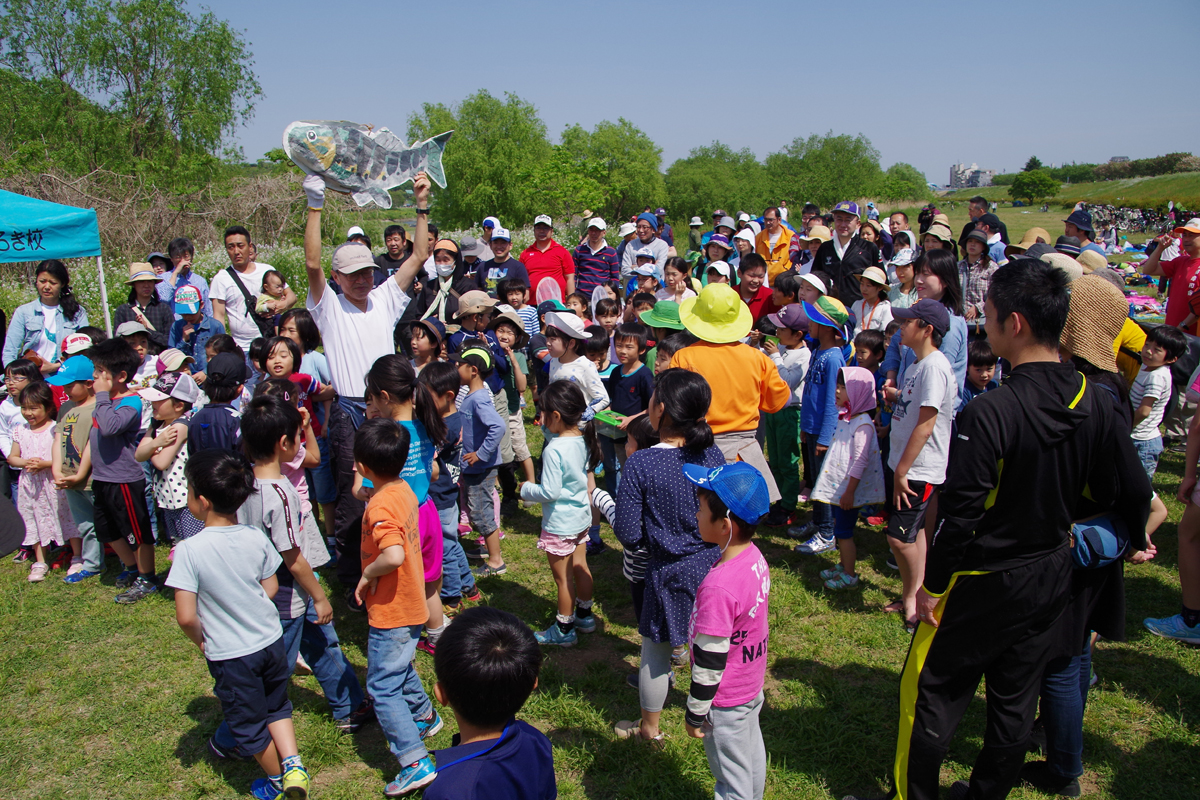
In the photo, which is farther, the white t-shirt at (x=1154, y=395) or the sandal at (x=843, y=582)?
the white t-shirt at (x=1154, y=395)

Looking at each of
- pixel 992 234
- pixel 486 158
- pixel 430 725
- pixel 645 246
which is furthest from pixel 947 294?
pixel 486 158

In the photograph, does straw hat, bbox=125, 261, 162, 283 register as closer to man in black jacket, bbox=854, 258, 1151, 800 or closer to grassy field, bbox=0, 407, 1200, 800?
grassy field, bbox=0, 407, 1200, 800

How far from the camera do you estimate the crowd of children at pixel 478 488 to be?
2570 millimetres

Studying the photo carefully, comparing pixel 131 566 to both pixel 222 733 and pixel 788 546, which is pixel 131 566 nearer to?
pixel 222 733

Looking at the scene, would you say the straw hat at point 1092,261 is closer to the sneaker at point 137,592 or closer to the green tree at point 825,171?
the sneaker at point 137,592

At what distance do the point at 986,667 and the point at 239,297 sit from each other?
6.59 meters

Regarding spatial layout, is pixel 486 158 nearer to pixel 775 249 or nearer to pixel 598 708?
pixel 775 249

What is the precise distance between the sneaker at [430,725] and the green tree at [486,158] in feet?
109

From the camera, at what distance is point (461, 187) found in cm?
3891

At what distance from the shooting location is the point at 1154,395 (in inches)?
212

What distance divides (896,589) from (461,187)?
1482 inches

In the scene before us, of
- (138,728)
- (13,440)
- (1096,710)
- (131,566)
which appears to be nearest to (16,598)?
(131,566)

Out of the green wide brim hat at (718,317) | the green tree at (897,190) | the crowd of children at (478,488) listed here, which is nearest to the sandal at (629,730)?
the crowd of children at (478,488)

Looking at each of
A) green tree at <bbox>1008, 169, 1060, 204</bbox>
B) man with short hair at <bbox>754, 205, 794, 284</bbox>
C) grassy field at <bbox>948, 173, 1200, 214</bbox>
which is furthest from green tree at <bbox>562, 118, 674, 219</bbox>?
green tree at <bbox>1008, 169, 1060, 204</bbox>
